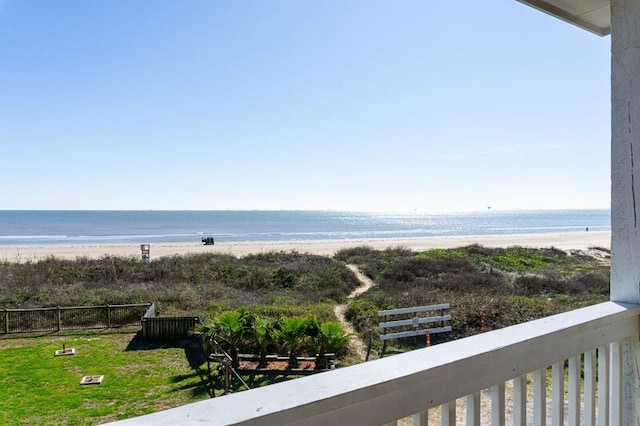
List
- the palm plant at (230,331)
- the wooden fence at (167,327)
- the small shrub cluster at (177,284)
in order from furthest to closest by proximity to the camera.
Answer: the small shrub cluster at (177,284), the wooden fence at (167,327), the palm plant at (230,331)

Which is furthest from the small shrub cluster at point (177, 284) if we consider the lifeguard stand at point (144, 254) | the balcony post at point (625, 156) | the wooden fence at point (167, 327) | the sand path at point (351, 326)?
the balcony post at point (625, 156)

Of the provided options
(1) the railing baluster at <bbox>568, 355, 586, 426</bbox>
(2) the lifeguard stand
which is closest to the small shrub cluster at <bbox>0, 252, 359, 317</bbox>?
(2) the lifeguard stand

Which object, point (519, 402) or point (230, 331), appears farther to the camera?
point (230, 331)

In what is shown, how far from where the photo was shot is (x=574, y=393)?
1044 mm

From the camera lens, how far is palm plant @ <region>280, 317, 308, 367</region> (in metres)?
6.13

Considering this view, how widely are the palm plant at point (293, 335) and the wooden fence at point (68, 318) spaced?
4299 millimetres

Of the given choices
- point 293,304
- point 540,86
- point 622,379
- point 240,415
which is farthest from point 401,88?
point 240,415

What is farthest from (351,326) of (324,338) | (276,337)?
(276,337)

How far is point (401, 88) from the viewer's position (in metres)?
9.12

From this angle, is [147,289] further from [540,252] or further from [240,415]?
[540,252]

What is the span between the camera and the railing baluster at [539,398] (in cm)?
94

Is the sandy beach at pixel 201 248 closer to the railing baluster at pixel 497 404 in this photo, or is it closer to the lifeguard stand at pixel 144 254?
the lifeguard stand at pixel 144 254

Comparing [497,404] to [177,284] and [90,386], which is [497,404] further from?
[177,284]

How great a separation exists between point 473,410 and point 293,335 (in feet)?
18.4
